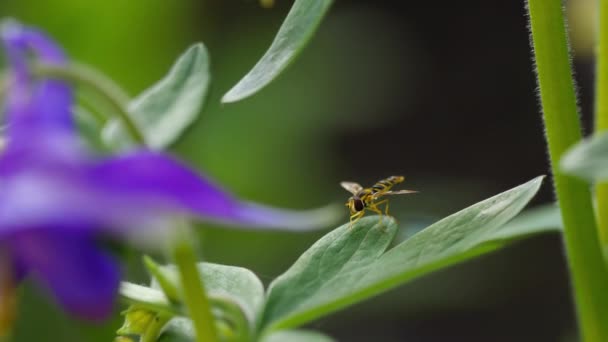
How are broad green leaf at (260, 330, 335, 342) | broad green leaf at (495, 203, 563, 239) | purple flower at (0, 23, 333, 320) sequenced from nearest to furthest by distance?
purple flower at (0, 23, 333, 320)
broad green leaf at (260, 330, 335, 342)
broad green leaf at (495, 203, 563, 239)

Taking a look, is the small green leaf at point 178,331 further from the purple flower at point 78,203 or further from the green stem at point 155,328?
the purple flower at point 78,203

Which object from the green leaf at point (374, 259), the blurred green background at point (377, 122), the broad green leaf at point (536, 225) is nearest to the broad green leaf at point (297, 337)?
the green leaf at point (374, 259)

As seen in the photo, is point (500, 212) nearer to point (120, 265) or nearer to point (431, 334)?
point (120, 265)

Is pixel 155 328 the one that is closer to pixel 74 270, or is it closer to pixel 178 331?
pixel 178 331

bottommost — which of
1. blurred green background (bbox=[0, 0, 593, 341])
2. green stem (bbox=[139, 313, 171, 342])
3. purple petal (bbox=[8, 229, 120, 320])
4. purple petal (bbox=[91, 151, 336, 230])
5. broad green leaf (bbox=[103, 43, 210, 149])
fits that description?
purple petal (bbox=[8, 229, 120, 320])

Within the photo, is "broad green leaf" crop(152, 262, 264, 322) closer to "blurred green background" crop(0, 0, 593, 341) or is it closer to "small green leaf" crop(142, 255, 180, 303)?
"small green leaf" crop(142, 255, 180, 303)

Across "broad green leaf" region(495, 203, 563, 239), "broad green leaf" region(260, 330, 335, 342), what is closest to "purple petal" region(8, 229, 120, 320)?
"broad green leaf" region(260, 330, 335, 342)

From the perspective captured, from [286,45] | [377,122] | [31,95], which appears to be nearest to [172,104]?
[286,45]
